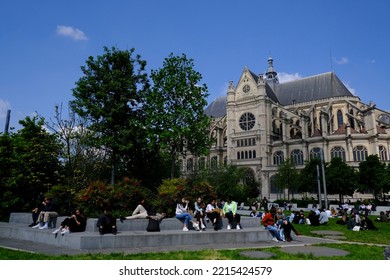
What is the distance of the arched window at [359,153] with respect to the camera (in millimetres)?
54031

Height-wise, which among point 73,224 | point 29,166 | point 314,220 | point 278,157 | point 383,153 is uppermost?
point 278,157

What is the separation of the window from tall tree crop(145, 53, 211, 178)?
43470 millimetres

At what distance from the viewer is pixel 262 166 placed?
62219mm

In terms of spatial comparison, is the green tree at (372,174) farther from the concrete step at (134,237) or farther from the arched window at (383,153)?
the concrete step at (134,237)

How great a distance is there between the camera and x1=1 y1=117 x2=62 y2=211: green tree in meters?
21.2

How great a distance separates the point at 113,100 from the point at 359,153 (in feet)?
151

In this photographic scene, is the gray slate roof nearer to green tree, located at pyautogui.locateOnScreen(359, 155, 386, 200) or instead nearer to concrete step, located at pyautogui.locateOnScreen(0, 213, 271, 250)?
green tree, located at pyautogui.locateOnScreen(359, 155, 386, 200)

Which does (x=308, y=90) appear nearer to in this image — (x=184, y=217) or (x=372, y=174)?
(x=372, y=174)

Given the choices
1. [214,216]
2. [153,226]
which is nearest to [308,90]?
[214,216]

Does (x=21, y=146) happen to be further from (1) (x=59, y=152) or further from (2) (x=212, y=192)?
(2) (x=212, y=192)

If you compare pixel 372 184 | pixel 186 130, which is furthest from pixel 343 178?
pixel 186 130

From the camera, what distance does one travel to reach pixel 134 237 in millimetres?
11195

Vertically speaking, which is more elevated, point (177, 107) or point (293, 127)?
point (293, 127)
